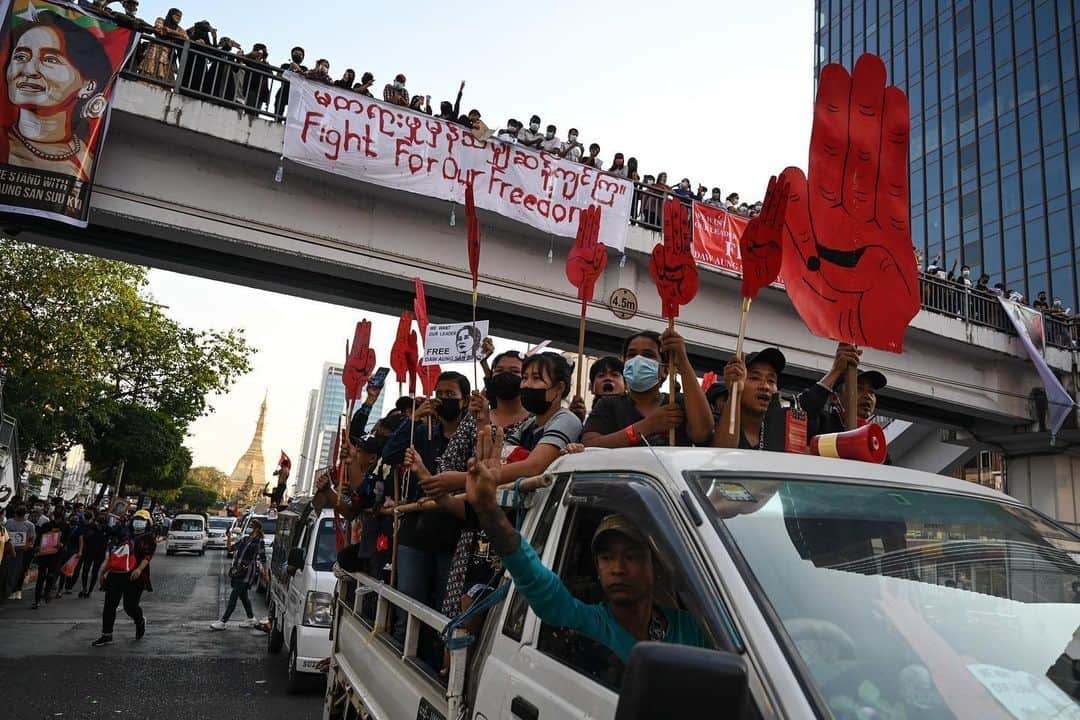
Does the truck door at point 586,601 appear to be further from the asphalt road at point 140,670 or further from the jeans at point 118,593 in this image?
the jeans at point 118,593

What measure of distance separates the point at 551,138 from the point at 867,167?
8649 mm

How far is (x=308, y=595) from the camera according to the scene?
7.26 metres

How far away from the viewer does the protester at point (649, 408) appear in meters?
3.07

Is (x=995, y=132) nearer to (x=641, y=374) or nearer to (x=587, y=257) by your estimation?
(x=587, y=257)

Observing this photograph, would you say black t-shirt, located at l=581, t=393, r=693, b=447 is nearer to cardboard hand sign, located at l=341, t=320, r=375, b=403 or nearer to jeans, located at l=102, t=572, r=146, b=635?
cardboard hand sign, located at l=341, t=320, r=375, b=403

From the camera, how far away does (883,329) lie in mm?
3775

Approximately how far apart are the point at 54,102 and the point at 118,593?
6.23 meters

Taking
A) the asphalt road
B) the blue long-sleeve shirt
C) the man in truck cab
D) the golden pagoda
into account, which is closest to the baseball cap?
the man in truck cab

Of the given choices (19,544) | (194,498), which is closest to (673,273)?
(19,544)

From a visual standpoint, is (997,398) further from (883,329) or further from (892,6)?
(892,6)

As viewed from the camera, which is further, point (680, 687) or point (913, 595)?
point (913, 595)

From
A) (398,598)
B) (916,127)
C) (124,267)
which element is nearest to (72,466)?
(124,267)

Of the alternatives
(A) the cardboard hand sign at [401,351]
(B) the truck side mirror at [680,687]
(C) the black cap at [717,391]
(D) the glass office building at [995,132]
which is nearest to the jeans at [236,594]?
(A) the cardboard hand sign at [401,351]

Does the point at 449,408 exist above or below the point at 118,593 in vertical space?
above
